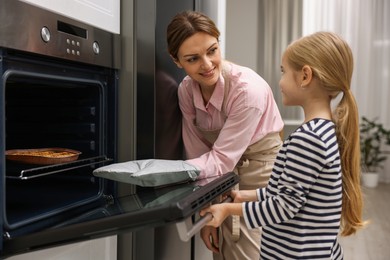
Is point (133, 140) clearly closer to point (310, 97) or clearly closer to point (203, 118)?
point (203, 118)

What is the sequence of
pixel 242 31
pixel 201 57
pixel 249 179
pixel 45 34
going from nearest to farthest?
pixel 45 34, pixel 201 57, pixel 249 179, pixel 242 31

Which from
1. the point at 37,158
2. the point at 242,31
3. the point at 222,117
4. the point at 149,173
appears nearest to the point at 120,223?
the point at 149,173

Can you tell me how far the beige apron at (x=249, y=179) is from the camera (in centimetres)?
145

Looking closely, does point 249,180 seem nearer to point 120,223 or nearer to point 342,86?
point 342,86

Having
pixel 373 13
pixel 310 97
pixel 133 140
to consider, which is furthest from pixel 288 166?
pixel 373 13

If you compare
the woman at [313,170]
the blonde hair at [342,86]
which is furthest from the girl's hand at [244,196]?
the blonde hair at [342,86]

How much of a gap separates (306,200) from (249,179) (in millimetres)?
488

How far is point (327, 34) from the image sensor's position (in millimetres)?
1053

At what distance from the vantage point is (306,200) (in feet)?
3.21

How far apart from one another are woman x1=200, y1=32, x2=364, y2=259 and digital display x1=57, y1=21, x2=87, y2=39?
0.56 metres

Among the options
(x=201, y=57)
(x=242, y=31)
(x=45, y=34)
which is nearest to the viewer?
(x=45, y=34)

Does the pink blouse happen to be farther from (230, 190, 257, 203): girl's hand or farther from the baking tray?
the baking tray

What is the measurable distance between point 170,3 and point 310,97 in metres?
0.68

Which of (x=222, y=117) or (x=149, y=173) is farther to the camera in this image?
Result: (x=222, y=117)
